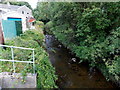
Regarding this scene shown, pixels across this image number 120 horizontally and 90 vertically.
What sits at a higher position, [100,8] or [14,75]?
[100,8]

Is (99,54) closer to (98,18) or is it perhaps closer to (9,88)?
(98,18)

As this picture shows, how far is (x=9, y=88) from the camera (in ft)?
11.5

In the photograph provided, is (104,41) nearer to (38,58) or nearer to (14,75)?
(38,58)

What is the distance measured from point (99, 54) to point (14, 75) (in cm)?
488

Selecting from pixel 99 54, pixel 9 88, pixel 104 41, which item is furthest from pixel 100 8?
pixel 9 88

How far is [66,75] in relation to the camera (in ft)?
23.1

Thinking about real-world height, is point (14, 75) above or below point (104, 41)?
below

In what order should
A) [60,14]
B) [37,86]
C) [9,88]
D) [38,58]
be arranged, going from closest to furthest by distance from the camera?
[9,88] < [37,86] < [38,58] < [60,14]

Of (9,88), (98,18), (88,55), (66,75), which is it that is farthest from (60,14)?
(9,88)

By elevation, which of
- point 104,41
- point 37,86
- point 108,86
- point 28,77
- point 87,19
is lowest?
point 108,86

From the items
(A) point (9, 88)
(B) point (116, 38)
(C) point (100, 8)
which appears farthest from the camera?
(C) point (100, 8)

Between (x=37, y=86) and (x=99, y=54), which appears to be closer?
(x=37, y=86)

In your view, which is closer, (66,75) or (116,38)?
(116,38)

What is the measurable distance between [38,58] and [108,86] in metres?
4.58
